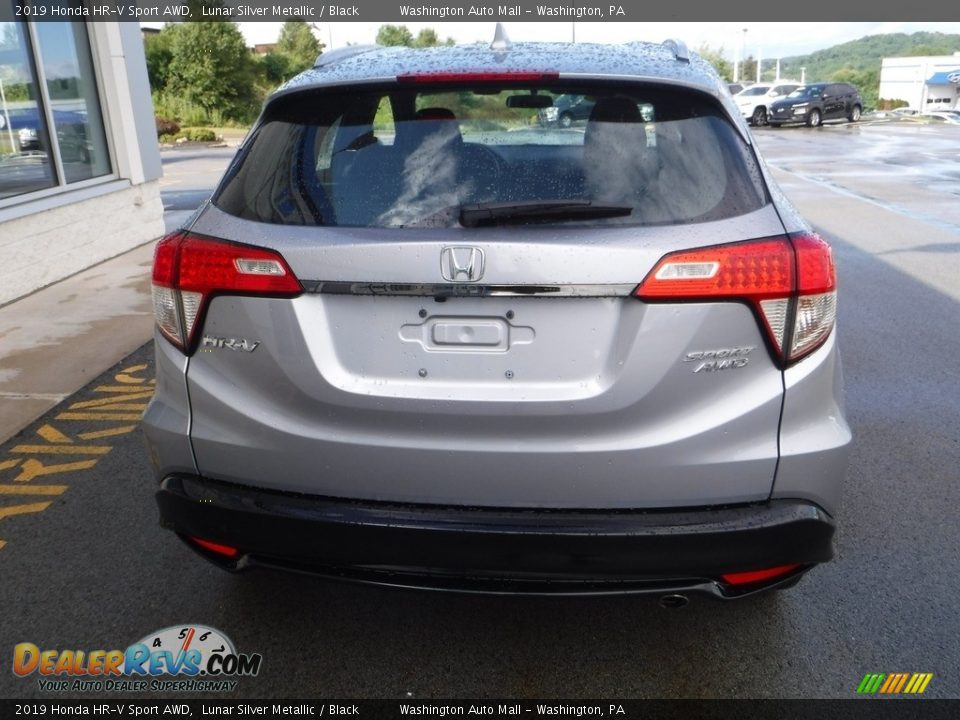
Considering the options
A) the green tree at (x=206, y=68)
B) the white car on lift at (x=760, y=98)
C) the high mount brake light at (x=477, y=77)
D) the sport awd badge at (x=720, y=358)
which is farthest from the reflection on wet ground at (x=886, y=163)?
the green tree at (x=206, y=68)

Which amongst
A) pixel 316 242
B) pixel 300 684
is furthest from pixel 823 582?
pixel 316 242

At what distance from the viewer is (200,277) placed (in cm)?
236

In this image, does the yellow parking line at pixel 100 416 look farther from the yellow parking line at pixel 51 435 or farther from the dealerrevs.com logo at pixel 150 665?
the dealerrevs.com logo at pixel 150 665

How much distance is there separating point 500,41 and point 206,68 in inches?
1744

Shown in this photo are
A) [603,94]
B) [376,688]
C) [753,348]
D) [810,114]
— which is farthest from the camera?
[810,114]

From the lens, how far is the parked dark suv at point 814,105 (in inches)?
1414

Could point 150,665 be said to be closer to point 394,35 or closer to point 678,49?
point 678,49

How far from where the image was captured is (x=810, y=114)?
36.0 meters

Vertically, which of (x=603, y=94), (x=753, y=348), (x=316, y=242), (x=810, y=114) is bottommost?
(x=810, y=114)

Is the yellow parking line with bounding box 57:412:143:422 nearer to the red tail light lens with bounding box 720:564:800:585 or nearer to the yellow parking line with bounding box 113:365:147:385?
the yellow parking line with bounding box 113:365:147:385

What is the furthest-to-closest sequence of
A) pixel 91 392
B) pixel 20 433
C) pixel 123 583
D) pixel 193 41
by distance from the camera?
1. pixel 193 41
2. pixel 91 392
3. pixel 20 433
4. pixel 123 583

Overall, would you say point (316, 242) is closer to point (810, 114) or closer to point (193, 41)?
point (810, 114)

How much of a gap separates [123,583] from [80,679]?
51 cm

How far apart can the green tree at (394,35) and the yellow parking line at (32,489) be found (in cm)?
8392
